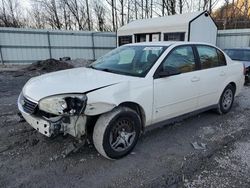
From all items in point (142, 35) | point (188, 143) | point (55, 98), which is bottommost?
point (188, 143)

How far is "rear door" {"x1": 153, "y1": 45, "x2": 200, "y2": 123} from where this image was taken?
3.45 m

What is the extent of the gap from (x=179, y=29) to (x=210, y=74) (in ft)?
35.7

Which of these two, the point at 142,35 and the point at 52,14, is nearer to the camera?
the point at 142,35

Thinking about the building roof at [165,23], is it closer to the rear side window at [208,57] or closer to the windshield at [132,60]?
the rear side window at [208,57]

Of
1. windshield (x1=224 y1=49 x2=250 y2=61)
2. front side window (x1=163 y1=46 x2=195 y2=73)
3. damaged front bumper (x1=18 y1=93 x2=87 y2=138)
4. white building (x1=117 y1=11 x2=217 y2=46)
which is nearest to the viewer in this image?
damaged front bumper (x1=18 y1=93 x2=87 y2=138)

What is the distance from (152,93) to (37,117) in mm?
1637

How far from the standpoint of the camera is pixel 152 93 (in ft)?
10.9

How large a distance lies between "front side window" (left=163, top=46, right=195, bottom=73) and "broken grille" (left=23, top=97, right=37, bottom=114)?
1.98m

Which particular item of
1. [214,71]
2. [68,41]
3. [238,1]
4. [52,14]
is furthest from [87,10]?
[214,71]

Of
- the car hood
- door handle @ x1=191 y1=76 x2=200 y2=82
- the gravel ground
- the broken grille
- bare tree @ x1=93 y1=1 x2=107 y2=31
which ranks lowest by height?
the gravel ground

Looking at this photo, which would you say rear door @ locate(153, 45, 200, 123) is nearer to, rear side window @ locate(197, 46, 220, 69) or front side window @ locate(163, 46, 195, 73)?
front side window @ locate(163, 46, 195, 73)

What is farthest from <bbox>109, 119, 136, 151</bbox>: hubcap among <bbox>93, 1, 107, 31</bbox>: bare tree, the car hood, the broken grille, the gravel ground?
<bbox>93, 1, 107, 31</bbox>: bare tree

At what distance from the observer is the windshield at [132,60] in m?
3.48

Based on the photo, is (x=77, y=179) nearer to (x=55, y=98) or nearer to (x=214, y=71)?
(x=55, y=98)
